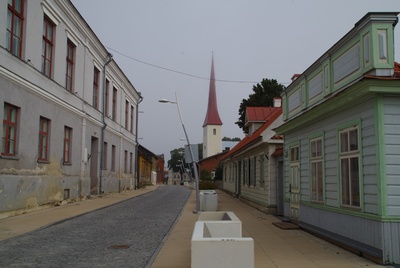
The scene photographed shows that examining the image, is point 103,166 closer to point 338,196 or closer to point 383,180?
point 338,196

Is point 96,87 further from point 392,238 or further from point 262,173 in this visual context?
point 392,238

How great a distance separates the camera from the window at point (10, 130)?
13.7m

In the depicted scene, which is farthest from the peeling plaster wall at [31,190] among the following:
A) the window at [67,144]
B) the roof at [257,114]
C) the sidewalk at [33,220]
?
the roof at [257,114]

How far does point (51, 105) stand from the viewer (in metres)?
17.7

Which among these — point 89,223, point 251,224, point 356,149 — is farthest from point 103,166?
point 356,149

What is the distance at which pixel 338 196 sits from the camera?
29.8ft

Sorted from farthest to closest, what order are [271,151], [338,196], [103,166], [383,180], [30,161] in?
[103,166] → [271,151] → [30,161] → [338,196] → [383,180]

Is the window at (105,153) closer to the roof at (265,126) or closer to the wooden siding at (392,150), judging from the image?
the roof at (265,126)

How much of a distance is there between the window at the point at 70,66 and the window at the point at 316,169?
1364 centimetres

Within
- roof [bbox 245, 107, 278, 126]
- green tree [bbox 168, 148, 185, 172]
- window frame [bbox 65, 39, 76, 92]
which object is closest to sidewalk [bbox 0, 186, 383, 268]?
window frame [bbox 65, 39, 76, 92]

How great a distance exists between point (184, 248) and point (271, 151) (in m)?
8.24

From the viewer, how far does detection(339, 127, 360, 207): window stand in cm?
817

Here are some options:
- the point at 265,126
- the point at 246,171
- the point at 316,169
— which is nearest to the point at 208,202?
the point at 265,126

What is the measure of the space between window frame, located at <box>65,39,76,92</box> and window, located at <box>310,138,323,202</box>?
1360 centimetres
